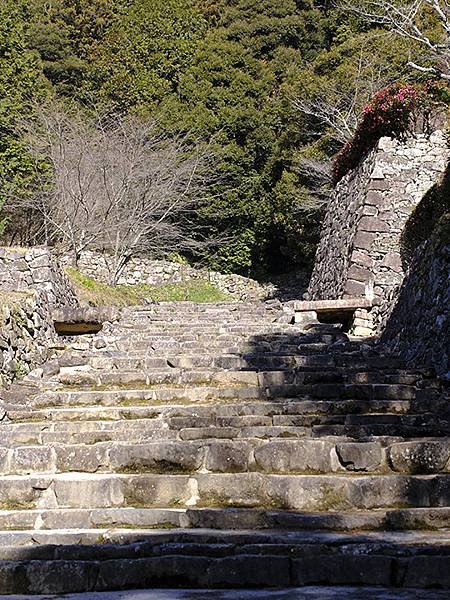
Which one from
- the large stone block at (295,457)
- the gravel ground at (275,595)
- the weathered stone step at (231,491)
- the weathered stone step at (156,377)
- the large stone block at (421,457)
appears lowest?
the gravel ground at (275,595)

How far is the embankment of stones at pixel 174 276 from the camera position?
709 inches

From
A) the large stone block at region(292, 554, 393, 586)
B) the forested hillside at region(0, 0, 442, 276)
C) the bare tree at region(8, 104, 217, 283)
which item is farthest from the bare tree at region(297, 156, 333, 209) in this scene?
the large stone block at region(292, 554, 393, 586)

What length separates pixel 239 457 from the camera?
402cm

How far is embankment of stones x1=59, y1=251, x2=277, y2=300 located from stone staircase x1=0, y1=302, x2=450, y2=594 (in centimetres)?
1128

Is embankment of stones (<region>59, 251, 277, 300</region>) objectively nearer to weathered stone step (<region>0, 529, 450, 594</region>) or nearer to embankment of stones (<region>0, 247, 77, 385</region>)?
embankment of stones (<region>0, 247, 77, 385</region>)

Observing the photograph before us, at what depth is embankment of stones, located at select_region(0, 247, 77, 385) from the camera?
6.91 m

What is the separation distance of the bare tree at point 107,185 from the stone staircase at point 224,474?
8921 mm

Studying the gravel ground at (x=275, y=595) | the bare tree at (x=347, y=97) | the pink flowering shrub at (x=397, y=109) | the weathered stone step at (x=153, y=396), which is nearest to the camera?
the gravel ground at (x=275, y=595)

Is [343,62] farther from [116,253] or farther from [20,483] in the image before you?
[20,483]

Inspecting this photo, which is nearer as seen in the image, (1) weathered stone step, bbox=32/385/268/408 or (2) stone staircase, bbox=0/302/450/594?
(2) stone staircase, bbox=0/302/450/594

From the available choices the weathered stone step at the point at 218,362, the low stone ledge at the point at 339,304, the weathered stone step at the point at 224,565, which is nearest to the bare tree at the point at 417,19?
the low stone ledge at the point at 339,304

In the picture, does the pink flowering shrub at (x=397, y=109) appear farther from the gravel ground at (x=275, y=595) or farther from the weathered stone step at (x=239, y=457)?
the gravel ground at (x=275, y=595)

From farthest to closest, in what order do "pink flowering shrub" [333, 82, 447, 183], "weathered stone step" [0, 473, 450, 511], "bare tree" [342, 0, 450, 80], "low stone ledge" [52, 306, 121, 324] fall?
1. "pink flowering shrub" [333, 82, 447, 183]
2. "bare tree" [342, 0, 450, 80]
3. "low stone ledge" [52, 306, 121, 324]
4. "weathered stone step" [0, 473, 450, 511]

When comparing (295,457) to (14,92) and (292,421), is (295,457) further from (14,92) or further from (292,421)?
(14,92)
